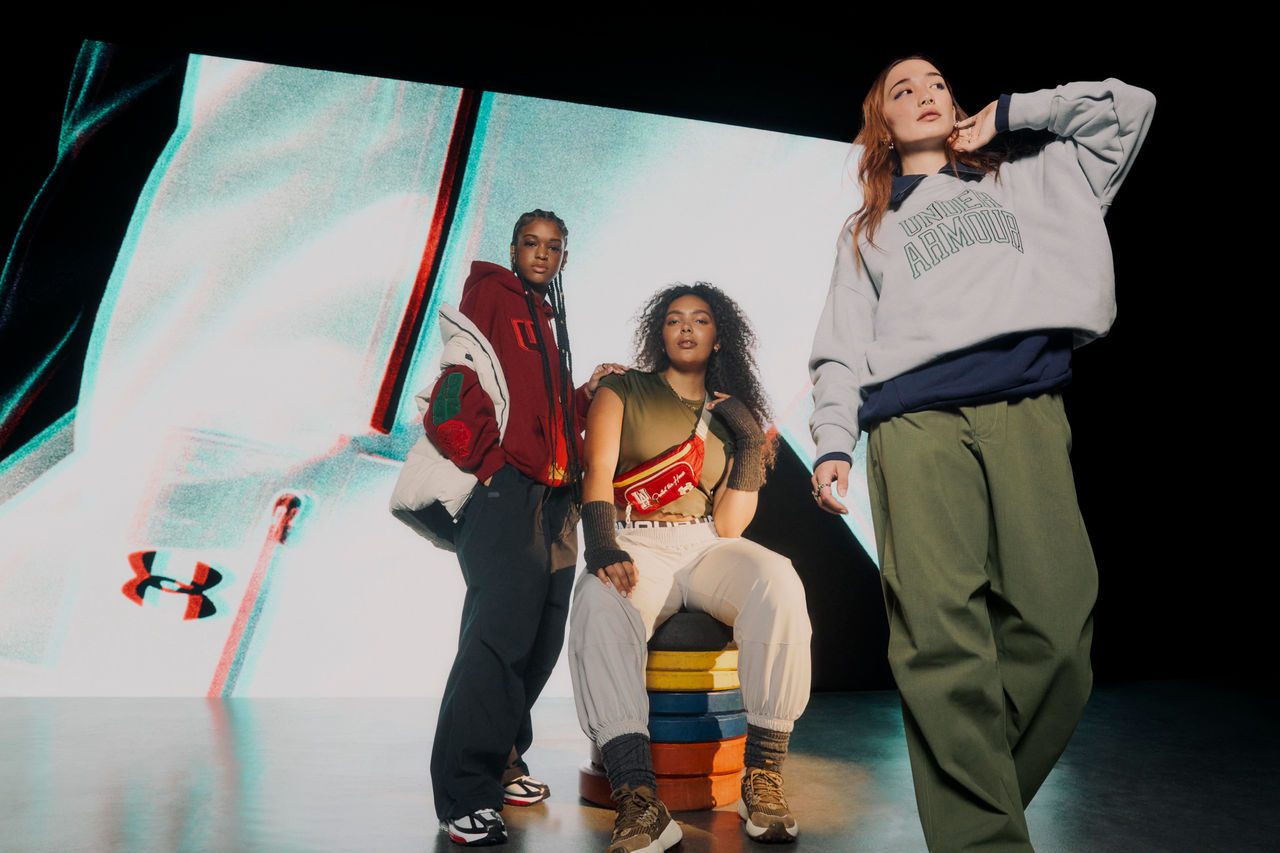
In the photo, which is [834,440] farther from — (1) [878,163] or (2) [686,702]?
(2) [686,702]

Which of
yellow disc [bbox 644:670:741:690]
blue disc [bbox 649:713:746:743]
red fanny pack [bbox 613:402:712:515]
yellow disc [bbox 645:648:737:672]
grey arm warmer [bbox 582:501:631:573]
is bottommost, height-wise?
blue disc [bbox 649:713:746:743]

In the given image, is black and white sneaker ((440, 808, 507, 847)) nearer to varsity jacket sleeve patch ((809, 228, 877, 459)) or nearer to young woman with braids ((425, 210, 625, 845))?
young woman with braids ((425, 210, 625, 845))

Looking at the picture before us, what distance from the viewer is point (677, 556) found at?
7.15 ft

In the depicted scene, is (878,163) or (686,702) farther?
(686,702)

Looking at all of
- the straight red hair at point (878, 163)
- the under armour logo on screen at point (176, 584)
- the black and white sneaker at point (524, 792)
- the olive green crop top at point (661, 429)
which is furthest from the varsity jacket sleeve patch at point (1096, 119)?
the under armour logo on screen at point (176, 584)

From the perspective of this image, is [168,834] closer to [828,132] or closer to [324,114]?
[324,114]

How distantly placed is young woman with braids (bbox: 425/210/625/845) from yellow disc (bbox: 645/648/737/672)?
236 mm

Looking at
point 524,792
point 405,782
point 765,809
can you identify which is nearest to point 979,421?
point 765,809

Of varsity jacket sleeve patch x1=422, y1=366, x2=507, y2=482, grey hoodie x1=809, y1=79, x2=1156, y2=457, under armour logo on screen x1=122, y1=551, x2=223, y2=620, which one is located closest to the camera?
grey hoodie x1=809, y1=79, x2=1156, y2=457

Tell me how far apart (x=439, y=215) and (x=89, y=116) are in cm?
116

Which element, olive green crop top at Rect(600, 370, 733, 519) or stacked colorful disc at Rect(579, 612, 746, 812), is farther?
olive green crop top at Rect(600, 370, 733, 519)

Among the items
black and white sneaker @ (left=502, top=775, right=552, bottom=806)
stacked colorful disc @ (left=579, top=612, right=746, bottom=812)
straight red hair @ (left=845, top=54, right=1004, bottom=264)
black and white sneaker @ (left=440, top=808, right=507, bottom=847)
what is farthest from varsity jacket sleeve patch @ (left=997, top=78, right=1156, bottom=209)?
black and white sneaker @ (left=502, top=775, right=552, bottom=806)

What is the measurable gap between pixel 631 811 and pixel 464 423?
778mm

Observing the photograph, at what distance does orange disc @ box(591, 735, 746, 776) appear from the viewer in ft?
6.77
